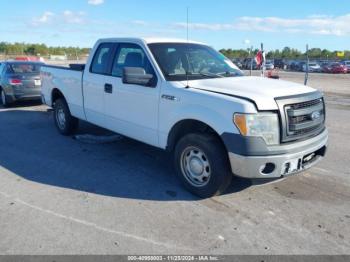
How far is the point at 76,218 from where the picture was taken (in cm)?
394

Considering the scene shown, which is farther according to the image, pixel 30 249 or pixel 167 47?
pixel 167 47

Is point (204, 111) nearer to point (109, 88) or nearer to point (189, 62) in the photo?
point (189, 62)

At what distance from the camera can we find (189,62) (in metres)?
5.27

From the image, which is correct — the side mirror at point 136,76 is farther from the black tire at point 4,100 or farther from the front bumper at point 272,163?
the black tire at point 4,100

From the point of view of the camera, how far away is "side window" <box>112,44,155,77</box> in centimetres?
516

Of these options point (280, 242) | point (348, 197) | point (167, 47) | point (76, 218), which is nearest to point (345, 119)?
point (348, 197)

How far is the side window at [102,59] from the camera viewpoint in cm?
597

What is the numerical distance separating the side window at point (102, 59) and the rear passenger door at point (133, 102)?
0.19 m

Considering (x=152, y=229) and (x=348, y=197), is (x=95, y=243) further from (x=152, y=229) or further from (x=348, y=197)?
(x=348, y=197)

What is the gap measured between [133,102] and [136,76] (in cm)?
57

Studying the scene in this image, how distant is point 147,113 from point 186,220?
1.78m

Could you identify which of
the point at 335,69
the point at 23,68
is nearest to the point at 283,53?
the point at 335,69

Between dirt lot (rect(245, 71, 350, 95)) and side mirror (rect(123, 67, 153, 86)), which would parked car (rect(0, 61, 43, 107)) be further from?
dirt lot (rect(245, 71, 350, 95))

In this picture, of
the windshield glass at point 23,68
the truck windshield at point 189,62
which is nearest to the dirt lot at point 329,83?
the windshield glass at point 23,68
